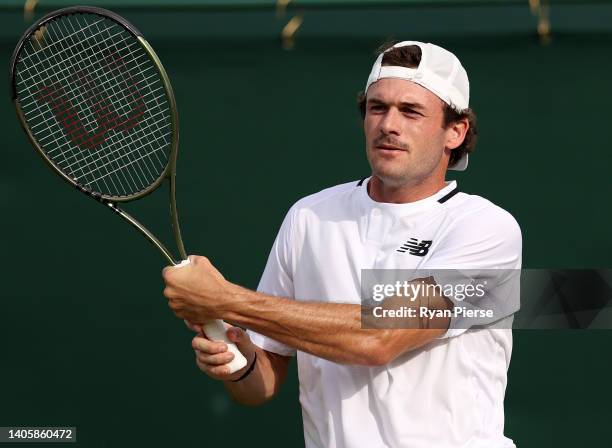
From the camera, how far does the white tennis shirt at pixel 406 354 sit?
3.08 m

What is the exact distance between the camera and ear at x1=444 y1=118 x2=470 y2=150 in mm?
3342

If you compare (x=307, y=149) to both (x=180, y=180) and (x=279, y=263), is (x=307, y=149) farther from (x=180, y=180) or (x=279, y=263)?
(x=279, y=263)

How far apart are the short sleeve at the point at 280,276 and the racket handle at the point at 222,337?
0.22 m

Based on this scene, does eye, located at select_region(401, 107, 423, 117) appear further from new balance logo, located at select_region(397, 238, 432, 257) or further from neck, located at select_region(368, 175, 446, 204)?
new balance logo, located at select_region(397, 238, 432, 257)

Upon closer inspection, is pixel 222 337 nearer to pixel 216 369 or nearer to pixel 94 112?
pixel 216 369

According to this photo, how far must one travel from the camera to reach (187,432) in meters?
4.34

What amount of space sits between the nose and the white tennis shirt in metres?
0.19

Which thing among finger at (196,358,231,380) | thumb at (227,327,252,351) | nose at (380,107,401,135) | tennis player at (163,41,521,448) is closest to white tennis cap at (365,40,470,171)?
tennis player at (163,41,521,448)

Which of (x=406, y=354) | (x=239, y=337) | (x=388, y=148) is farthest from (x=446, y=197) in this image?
(x=239, y=337)

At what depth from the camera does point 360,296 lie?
3135 mm

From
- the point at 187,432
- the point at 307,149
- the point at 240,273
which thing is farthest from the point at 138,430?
the point at 307,149

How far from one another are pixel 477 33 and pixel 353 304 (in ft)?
4.88

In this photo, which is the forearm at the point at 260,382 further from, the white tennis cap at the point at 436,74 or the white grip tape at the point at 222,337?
the white tennis cap at the point at 436,74

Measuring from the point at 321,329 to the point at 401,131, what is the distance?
538 mm
